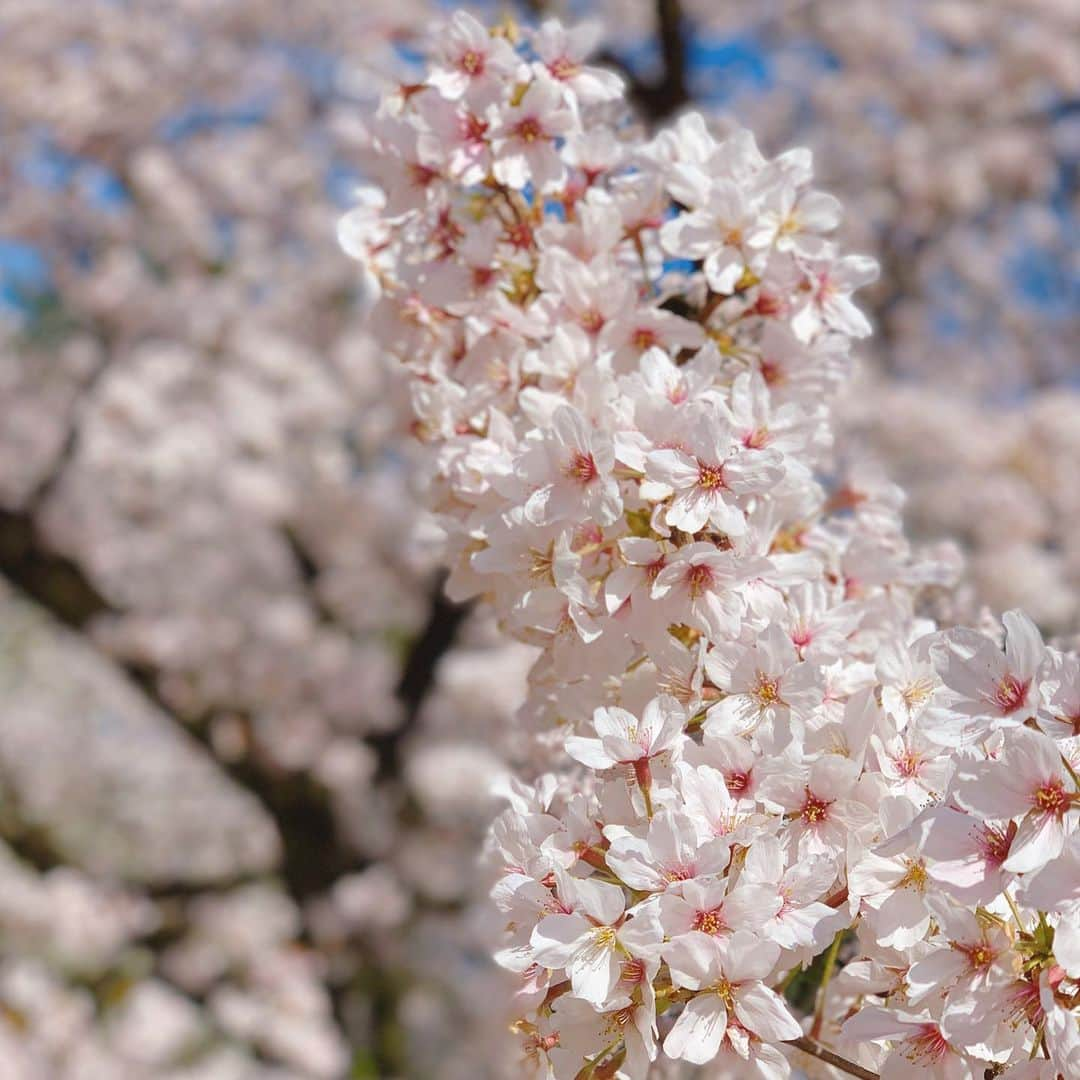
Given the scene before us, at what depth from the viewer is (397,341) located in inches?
56.7

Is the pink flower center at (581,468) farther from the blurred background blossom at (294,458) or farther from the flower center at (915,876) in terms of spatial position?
the blurred background blossom at (294,458)

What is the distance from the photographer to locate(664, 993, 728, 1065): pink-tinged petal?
0.86 meters

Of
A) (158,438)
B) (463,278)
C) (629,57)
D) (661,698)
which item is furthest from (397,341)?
(158,438)

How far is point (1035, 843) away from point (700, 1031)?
11.6 inches

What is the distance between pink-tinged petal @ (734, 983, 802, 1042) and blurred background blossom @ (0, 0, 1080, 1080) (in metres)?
4.03

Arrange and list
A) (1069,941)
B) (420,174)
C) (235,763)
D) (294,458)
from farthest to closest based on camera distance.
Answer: (294,458) → (235,763) → (420,174) → (1069,941)

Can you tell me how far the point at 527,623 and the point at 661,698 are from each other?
0.61ft

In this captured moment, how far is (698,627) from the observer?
1046 mm

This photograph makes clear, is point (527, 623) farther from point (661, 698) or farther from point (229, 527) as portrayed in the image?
point (229, 527)

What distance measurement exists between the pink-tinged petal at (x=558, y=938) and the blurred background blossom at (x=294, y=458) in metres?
3.95

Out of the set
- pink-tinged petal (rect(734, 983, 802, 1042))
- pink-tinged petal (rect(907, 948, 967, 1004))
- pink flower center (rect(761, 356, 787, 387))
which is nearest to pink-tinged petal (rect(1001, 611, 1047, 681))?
pink-tinged petal (rect(907, 948, 967, 1004))

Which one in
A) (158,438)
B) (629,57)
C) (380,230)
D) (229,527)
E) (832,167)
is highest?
(380,230)

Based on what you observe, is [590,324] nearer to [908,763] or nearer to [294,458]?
[908,763]

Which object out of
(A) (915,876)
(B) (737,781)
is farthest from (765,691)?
(A) (915,876)
